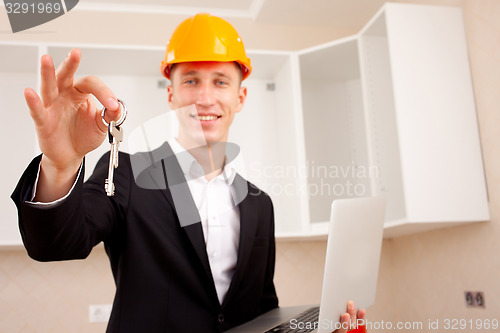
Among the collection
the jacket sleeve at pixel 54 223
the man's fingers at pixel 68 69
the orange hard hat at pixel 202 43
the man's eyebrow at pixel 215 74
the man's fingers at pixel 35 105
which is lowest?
the jacket sleeve at pixel 54 223

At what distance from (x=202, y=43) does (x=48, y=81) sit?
0.70 m

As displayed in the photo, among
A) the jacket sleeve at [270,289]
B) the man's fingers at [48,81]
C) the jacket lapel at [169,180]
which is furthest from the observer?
the jacket sleeve at [270,289]

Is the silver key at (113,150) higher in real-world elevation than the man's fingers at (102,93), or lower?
lower

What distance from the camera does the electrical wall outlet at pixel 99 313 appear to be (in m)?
2.00

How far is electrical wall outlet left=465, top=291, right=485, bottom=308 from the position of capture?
1665mm

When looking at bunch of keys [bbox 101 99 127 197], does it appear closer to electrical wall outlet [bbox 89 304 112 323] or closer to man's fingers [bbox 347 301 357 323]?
man's fingers [bbox 347 301 357 323]

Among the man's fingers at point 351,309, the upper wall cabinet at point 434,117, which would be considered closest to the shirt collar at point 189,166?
the man's fingers at point 351,309

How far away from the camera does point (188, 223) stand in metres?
1.08

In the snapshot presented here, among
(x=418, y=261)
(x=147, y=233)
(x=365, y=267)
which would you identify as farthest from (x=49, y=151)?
(x=418, y=261)

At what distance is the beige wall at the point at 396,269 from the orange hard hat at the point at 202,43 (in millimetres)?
975

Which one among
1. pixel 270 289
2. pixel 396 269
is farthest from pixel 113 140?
pixel 396 269

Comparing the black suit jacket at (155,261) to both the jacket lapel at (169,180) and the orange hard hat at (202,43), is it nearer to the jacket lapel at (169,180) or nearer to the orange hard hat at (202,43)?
the jacket lapel at (169,180)

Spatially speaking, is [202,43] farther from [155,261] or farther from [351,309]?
[351,309]

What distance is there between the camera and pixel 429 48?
5.65 feet
